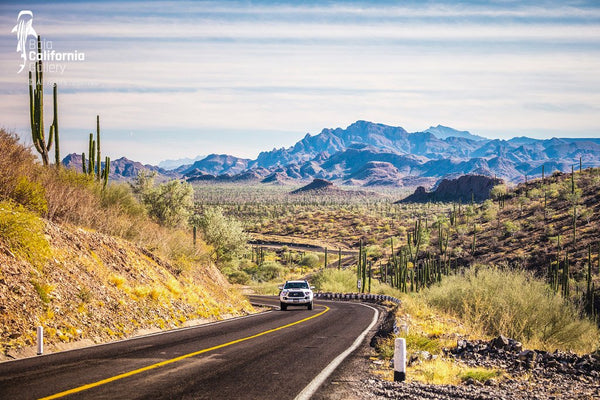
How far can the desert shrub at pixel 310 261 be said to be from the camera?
90.7 m

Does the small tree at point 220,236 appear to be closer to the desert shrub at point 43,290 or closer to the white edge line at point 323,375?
the desert shrub at point 43,290

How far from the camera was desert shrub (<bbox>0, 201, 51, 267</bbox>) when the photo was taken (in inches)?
502

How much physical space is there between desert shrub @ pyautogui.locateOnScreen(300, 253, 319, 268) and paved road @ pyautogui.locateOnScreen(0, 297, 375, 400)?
76010 millimetres

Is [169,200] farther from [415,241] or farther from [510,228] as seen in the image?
[510,228]

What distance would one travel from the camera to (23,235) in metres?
13.1

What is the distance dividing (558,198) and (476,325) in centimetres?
7894

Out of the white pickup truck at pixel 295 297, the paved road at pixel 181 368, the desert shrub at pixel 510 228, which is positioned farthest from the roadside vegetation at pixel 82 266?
the desert shrub at pixel 510 228

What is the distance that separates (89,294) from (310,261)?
79.0 metres

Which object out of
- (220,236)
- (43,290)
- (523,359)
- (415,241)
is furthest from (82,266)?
(415,241)

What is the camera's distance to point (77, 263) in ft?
49.0

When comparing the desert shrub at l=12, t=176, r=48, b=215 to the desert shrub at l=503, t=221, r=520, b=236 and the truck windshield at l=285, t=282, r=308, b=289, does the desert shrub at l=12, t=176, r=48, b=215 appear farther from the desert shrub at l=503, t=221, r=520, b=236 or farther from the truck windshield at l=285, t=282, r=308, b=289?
the desert shrub at l=503, t=221, r=520, b=236

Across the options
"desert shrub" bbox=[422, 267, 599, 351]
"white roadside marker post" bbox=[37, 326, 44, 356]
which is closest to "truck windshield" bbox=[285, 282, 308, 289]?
"desert shrub" bbox=[422, 267, 599, 351]

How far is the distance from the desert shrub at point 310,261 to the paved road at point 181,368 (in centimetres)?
7601

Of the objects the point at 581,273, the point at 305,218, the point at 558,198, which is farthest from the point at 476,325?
the point at 305,218
